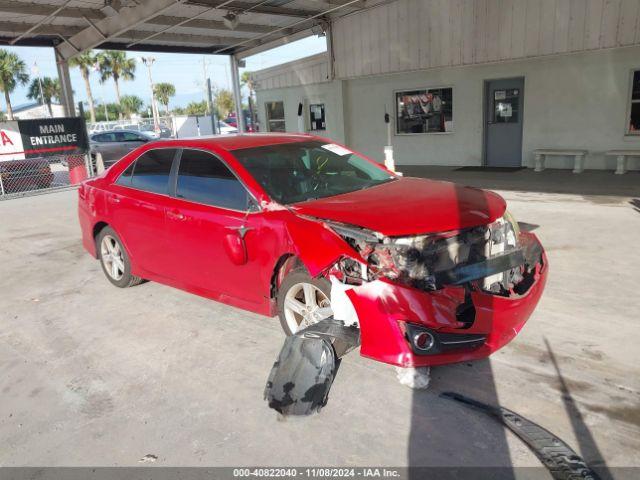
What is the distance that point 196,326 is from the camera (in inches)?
187

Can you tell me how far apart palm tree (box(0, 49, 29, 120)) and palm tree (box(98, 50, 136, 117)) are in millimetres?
8417

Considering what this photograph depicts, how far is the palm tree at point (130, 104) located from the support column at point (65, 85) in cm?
6772

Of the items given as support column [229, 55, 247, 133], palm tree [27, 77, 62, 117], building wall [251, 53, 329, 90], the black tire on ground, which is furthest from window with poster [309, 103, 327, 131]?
palm tree [27, 77, 62, 117]

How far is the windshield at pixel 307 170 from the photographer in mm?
4270

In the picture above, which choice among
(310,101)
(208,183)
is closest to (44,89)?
(310,101)

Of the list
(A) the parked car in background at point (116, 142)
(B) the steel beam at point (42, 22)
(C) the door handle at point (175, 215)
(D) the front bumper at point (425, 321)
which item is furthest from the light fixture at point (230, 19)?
(D) the front bumper at point (425, 321)

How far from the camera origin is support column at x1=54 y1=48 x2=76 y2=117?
48.9 ft

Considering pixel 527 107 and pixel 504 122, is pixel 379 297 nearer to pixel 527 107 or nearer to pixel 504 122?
pixel 527 107

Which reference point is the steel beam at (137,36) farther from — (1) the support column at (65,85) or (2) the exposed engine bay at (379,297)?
(2) the exposed engine bay at (379,297)

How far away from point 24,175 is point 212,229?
12.4 metres

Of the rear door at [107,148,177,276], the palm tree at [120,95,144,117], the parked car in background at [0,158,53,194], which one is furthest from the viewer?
the palm tree at [120,95,144,117]

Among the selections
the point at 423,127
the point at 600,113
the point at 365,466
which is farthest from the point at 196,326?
the point at 423,127

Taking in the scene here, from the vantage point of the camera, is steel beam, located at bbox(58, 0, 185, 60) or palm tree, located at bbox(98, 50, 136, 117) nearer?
steel beam, located at bbox(58, 0, 185, 60)

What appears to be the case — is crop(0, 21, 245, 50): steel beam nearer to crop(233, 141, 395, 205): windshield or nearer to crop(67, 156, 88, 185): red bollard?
crop(67, 156, 88, 185): red bollard
